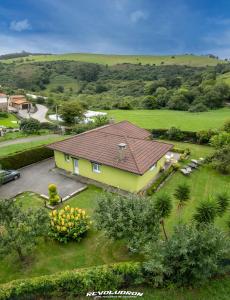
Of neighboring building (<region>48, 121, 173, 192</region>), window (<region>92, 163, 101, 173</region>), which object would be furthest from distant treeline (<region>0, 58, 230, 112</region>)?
window (<region>92, 163, 101, 173</region>)

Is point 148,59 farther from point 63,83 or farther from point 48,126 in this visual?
point 48,126

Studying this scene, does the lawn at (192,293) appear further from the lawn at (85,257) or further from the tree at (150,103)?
the tree at (150,103)

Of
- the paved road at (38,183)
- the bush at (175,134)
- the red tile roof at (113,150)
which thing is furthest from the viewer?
the bush at (175,134)

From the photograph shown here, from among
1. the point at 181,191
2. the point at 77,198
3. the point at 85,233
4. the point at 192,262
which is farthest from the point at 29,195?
the point at 192,262

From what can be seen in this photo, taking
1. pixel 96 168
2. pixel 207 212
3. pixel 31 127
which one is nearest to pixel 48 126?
pixel 31 127

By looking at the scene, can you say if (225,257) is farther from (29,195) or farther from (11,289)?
(29,195)

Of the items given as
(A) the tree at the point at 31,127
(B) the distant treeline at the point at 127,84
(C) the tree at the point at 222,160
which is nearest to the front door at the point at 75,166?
(C) the tree at the point at 222,160

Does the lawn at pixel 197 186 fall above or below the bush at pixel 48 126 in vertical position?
below
